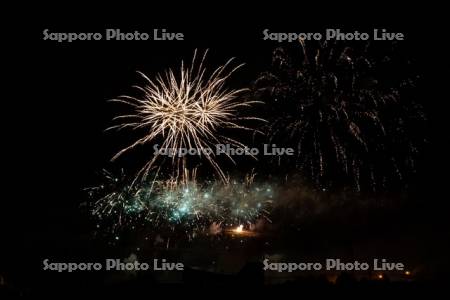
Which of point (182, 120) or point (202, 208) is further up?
point (182, 120)

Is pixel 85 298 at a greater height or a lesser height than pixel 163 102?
lesser

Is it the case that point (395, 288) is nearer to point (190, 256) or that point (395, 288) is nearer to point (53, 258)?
point (190, 256)

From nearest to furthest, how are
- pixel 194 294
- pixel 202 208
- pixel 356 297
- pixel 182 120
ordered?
pixel 356 297, pixel 194 294, pixel 182 120, pixel 202 208

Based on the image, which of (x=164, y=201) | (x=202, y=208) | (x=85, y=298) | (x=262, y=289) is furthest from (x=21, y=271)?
(x=262, y=289)

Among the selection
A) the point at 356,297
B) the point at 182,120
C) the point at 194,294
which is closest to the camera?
the point at 356,297

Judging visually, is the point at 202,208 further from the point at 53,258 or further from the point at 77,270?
the point at 53,258

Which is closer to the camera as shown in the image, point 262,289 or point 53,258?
point 262,289

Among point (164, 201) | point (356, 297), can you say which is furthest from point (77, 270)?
point (356, 297)

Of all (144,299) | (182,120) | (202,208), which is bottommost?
(144,299)

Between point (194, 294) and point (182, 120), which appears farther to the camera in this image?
point (182, 120)
